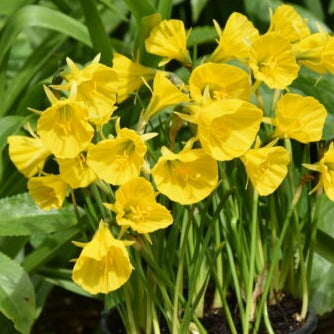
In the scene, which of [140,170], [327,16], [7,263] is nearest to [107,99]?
[140,170]

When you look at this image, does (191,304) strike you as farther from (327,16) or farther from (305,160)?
(327,16)

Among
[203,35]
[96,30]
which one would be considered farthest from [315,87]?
Answer: [96,30]

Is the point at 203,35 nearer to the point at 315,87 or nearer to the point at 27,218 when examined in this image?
the point at 315,87

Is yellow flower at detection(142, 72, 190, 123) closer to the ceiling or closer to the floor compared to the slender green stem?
closer to the ceiling

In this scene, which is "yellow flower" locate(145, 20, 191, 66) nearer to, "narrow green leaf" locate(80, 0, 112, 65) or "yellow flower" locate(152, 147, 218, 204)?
"yellow flower" locate(152, 147, 218, 204)

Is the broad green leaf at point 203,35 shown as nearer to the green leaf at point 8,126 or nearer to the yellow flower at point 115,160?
the green leaf at point 8,126

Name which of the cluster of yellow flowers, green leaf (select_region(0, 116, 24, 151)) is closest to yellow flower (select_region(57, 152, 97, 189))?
the cluster of yellow flowers
